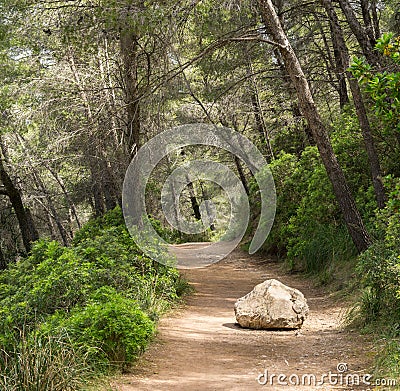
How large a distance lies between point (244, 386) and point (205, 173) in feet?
85.9

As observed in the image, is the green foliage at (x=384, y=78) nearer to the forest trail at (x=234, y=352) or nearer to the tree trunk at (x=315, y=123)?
the forest trail at (x=234, y=352)

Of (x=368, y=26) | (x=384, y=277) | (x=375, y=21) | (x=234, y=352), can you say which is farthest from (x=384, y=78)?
(x=375, y=21)

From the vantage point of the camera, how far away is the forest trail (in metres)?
6.02

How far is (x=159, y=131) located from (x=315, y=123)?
162 inches

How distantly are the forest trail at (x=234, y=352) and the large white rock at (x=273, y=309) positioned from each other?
143 mm

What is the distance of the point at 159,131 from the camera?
13.6m

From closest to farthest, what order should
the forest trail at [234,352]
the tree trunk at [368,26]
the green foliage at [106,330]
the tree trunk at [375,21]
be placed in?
the forest trail at [234,352]
the green foliage at [106,330]
the tree trunk at [368,26]
the tree trunk at [375,21]

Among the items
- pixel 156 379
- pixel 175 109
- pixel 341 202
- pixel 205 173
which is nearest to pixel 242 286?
pixel 341 202

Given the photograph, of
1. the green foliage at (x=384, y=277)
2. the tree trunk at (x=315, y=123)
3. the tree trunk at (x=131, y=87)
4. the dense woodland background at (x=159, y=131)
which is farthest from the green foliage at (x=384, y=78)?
the tree trunk at (x=131, y=87)

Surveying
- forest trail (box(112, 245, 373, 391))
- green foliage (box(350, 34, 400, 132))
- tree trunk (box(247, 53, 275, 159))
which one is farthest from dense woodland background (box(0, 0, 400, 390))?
forest trail (box(112, 245, 373, 391))

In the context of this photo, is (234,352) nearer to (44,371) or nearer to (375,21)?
(44,371)

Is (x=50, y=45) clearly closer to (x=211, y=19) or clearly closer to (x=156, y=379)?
(x=211, y=19)

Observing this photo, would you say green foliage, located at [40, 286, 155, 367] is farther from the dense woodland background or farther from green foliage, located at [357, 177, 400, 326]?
green foliage, located at [357, 177, 400, 326]

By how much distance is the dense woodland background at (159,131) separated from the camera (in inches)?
275
